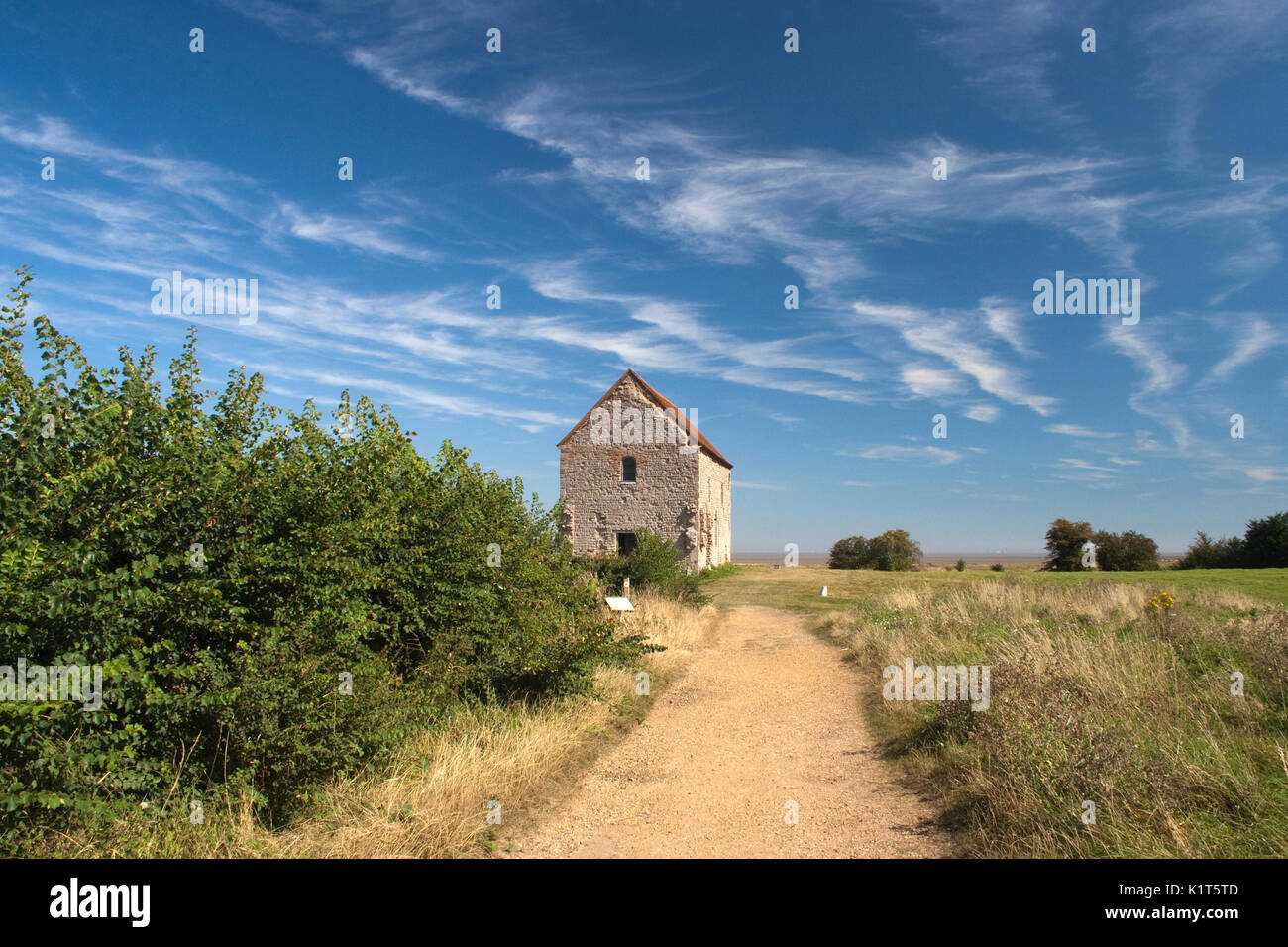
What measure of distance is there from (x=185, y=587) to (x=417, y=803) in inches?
96.1

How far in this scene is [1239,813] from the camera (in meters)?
4.96

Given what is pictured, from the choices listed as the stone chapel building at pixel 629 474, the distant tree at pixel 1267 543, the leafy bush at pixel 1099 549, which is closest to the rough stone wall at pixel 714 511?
the stone chapel building at pixel 629 474

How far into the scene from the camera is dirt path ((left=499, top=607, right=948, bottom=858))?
5.67 metres

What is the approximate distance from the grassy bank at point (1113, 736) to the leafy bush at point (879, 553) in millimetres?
37193

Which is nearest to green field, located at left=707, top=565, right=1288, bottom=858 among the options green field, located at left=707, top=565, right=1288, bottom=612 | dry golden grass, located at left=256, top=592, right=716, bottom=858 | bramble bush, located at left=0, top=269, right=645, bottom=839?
dry golden grass, located at left=256, top=592, right=716, bottom=858

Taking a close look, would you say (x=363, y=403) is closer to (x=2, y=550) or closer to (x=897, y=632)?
(x=2, y=550)

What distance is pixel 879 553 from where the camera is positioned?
5100 cm

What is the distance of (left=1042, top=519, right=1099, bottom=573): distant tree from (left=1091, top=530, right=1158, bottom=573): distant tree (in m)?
1.18

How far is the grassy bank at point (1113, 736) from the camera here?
4914mm

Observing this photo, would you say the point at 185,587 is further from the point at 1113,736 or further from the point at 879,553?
the point at 879,553

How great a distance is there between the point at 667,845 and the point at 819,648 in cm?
1125

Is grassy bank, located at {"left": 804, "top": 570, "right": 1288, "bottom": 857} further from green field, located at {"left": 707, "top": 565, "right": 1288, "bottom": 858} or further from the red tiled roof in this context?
the red tiled roof

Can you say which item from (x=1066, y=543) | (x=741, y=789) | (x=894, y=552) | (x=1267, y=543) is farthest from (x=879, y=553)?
(x=741, y=789)

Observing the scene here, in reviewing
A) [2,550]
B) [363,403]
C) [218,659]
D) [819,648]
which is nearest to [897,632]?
[819,648]
